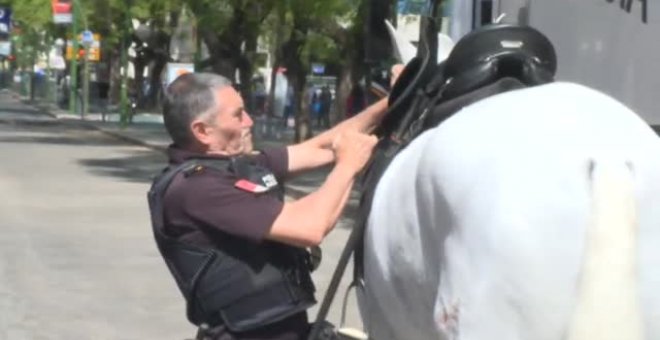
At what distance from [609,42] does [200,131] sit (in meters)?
4.14

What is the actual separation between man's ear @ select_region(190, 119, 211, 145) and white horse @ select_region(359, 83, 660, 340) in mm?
1278

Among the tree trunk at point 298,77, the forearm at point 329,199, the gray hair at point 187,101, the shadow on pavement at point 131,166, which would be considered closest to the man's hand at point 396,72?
the forearm at point 329,199

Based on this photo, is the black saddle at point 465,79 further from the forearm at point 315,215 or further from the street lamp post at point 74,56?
the street lamp post at point 74,56

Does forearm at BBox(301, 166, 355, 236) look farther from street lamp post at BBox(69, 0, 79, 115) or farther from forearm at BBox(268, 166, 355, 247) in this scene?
street lamp post at BBox(69, 0, 79, 115)

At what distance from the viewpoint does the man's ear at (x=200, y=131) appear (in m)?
4.41

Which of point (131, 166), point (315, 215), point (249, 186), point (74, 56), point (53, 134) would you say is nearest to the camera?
point (315, 215)

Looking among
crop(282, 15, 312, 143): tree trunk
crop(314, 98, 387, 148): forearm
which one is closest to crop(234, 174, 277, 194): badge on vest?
crop(314, 98, 387, 148): forearm

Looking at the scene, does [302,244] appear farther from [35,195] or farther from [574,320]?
[35,195]

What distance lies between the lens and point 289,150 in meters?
4.95

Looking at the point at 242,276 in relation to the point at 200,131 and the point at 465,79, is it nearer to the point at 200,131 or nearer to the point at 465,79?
the point at 200,131

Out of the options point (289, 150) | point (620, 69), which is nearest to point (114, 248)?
point (620, 69)

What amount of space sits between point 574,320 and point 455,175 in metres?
0.40

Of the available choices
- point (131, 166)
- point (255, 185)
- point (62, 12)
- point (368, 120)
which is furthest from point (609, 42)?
point (62, 12)

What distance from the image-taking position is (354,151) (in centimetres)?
421
